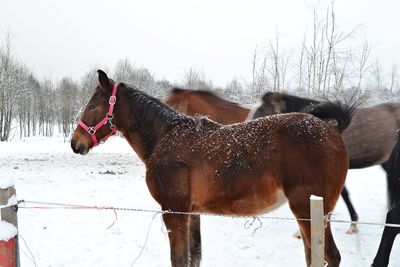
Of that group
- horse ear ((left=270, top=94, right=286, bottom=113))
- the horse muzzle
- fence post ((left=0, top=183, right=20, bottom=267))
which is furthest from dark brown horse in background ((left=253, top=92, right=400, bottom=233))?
fence post ((left=0, top=183, right=20, bottom=267))

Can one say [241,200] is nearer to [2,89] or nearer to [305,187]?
[305,187]

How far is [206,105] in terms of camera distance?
20.8ft

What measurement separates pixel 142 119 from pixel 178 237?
120 centimetres

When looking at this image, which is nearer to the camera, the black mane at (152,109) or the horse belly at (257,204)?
the horse belly at (257,204)

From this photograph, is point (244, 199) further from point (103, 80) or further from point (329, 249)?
point (103, 80)

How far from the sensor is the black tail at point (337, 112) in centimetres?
284

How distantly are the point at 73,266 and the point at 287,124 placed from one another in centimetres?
306

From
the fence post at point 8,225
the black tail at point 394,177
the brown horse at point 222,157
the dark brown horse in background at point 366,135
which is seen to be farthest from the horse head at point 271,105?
the fence post at point 8,225

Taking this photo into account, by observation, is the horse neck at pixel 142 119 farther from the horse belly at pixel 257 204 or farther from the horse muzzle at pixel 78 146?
the horse belly at pixel 257 204

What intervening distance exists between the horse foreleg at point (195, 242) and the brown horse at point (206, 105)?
9.94 ft

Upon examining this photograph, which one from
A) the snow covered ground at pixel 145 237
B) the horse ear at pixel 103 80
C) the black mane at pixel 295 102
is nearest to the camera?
the horse ear at pixel 103 80

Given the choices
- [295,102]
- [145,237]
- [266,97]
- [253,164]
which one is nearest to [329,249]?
[253,164]

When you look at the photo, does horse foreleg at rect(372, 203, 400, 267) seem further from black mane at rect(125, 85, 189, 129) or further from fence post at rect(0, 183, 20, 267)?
fence post at rect(0, 183, 20, 267)

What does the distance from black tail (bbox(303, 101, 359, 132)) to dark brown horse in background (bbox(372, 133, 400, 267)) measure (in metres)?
1.03
